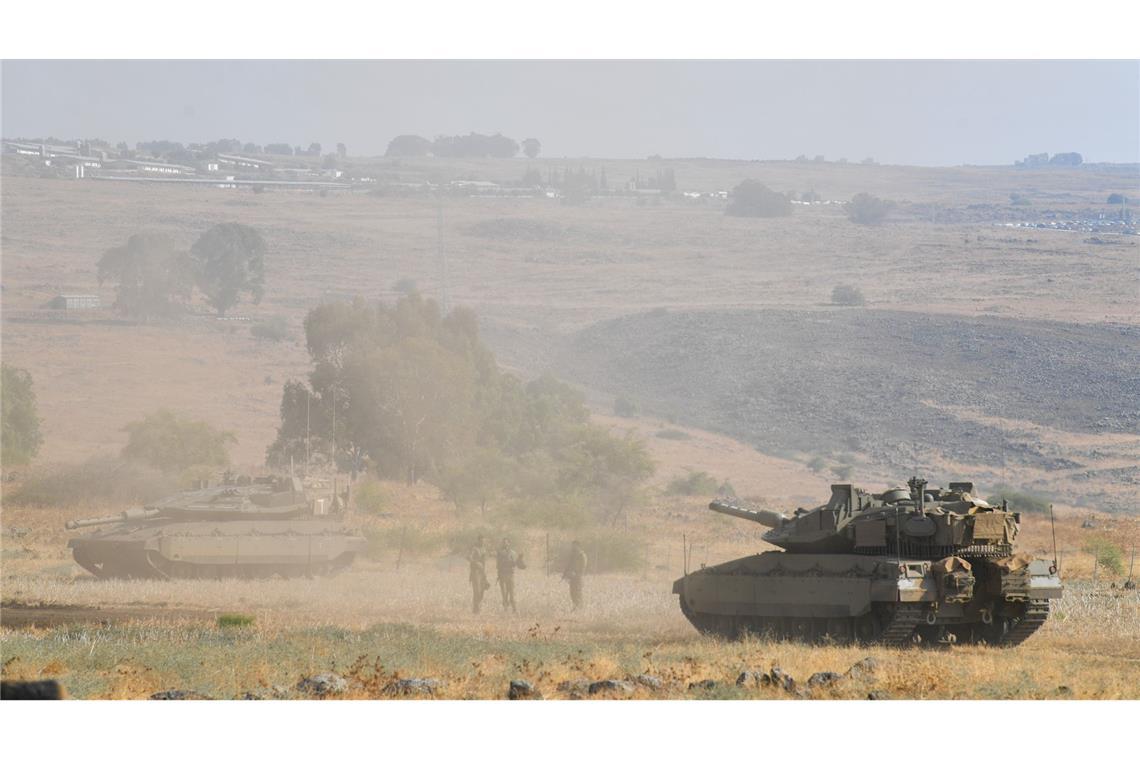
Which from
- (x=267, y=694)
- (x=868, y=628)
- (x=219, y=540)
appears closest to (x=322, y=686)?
(x=267, y=694)

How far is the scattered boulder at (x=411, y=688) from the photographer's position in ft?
51.0

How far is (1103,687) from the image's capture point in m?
16.4

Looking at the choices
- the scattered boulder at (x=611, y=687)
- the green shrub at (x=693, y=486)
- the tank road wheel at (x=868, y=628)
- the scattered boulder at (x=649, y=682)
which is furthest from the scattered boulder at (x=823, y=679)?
the green shrub at (x=693, y=486)

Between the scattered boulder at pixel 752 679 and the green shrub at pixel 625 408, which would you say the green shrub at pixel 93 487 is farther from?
the scattered boulder at pixel 752 679

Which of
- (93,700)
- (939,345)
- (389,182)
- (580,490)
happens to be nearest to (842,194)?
(389,182)

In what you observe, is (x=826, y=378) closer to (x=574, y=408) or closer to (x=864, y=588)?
(x=574, y=408)

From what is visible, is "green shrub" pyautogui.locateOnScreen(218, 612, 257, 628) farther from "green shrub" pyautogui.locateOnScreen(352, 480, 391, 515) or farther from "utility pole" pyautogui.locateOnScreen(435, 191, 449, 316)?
"utility pole" pyautogui.locateOnScreen(435, 191, 449, 316)

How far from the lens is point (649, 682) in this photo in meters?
16.0

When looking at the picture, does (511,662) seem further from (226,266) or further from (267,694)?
(226,266)

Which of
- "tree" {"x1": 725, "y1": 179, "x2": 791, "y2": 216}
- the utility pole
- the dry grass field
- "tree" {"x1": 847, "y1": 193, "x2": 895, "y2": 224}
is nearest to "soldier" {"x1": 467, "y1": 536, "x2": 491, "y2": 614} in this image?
the dry grass field

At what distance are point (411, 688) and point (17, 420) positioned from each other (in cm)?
4460

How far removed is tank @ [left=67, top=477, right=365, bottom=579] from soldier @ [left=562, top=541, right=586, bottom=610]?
22.5 ft

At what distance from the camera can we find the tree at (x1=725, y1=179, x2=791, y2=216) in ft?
366

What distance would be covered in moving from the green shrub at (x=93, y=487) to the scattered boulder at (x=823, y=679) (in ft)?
115
